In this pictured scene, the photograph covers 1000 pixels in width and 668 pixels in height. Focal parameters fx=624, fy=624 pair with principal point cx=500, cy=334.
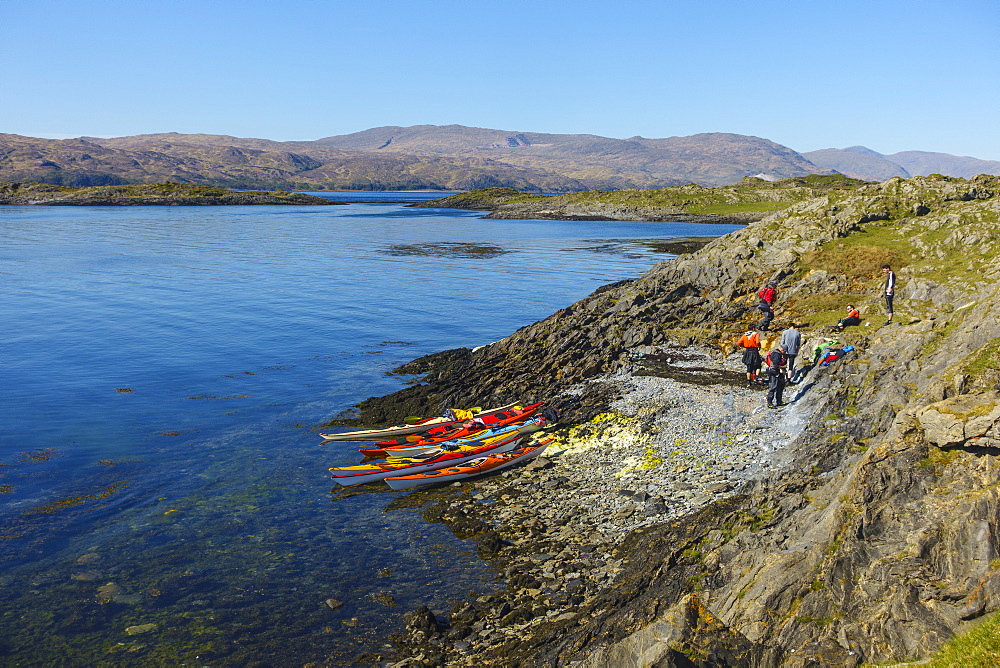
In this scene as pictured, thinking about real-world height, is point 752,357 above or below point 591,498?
above

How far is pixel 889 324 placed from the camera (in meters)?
27.7

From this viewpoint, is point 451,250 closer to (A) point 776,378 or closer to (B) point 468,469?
Result: (B) point 468,469

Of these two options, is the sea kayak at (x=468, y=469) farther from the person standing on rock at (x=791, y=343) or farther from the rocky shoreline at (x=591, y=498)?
the person standing on rock at (x=791, y=343)

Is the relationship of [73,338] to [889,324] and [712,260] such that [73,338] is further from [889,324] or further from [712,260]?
[889,324]

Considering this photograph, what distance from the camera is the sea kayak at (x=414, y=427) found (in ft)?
90.4

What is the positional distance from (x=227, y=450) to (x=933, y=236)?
4037 centimetres

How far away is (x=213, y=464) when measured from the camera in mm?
26000

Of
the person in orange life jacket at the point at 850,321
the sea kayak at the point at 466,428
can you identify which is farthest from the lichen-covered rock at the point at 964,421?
the person in orange life jacket at the point at 850,321

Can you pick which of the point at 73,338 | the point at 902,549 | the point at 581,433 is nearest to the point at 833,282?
the point at 581,433

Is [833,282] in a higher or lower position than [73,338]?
higher

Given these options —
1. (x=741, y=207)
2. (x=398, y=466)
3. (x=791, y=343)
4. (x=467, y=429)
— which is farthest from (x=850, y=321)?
(x=741, y=207)

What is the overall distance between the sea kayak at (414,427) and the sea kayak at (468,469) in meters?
4.05

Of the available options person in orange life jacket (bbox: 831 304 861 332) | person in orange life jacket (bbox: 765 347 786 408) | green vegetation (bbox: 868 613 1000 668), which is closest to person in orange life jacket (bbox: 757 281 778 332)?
person in orange life jacket (bbox: 831 304 861 332)

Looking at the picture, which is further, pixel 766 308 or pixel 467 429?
pixel 766 308
